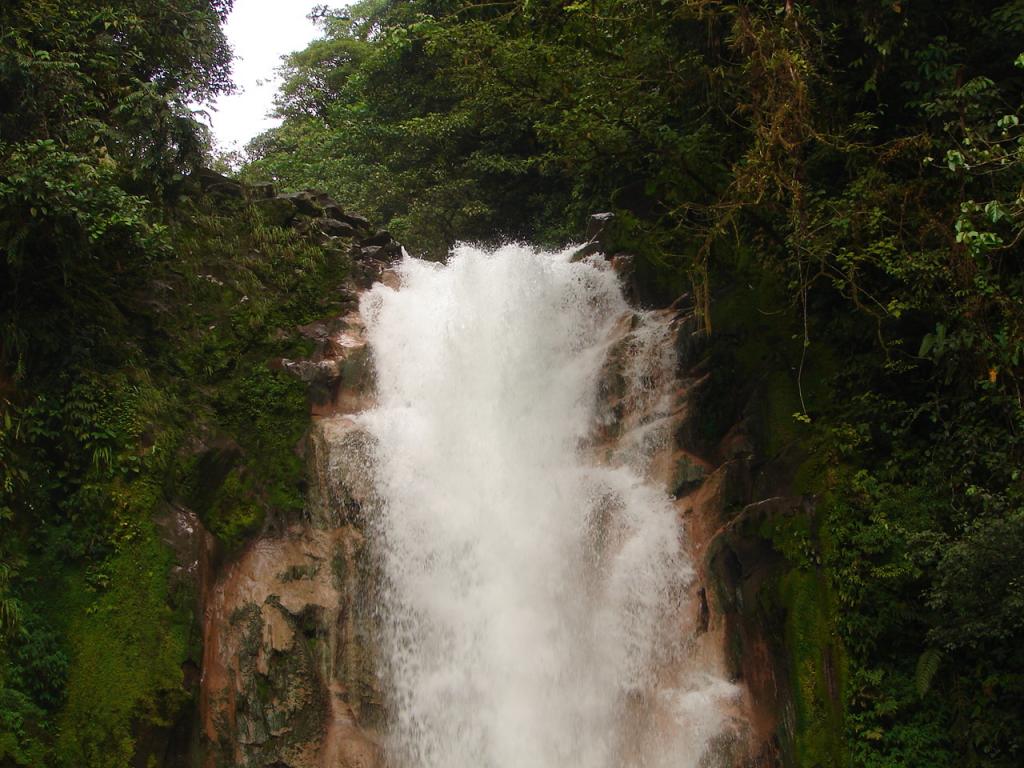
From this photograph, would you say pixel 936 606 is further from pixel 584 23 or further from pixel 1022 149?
pixel 584 23

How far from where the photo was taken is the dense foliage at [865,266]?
7.76 metres

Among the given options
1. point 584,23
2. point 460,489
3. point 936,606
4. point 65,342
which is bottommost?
point 936,606

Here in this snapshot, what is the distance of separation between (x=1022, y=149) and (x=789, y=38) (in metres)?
3.53

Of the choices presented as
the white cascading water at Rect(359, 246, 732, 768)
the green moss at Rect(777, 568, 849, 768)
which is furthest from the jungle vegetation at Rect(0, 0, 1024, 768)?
the white cascading water at Rect(359, 246, 732, 768)

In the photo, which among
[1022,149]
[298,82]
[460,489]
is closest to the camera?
[1022,149]

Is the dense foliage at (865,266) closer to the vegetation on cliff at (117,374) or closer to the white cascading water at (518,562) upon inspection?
the white cascading water at (518,562)

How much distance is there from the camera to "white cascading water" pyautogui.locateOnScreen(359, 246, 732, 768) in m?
9.59

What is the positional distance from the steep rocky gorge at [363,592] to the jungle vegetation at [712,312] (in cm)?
34

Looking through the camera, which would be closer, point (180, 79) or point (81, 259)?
point (81, 259)

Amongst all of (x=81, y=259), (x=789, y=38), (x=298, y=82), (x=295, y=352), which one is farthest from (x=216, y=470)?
(x=298, y=82)

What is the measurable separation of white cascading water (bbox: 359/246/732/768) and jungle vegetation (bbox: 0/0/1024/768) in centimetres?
147

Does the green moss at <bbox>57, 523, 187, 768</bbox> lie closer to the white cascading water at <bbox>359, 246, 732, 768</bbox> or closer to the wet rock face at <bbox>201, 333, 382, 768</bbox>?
the wet rock face at <bbox>201, 333, 382, 768</bbox>

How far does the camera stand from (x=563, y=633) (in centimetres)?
1025

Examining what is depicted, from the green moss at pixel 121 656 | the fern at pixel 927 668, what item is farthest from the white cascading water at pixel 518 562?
the green moss at pixel 121 656
